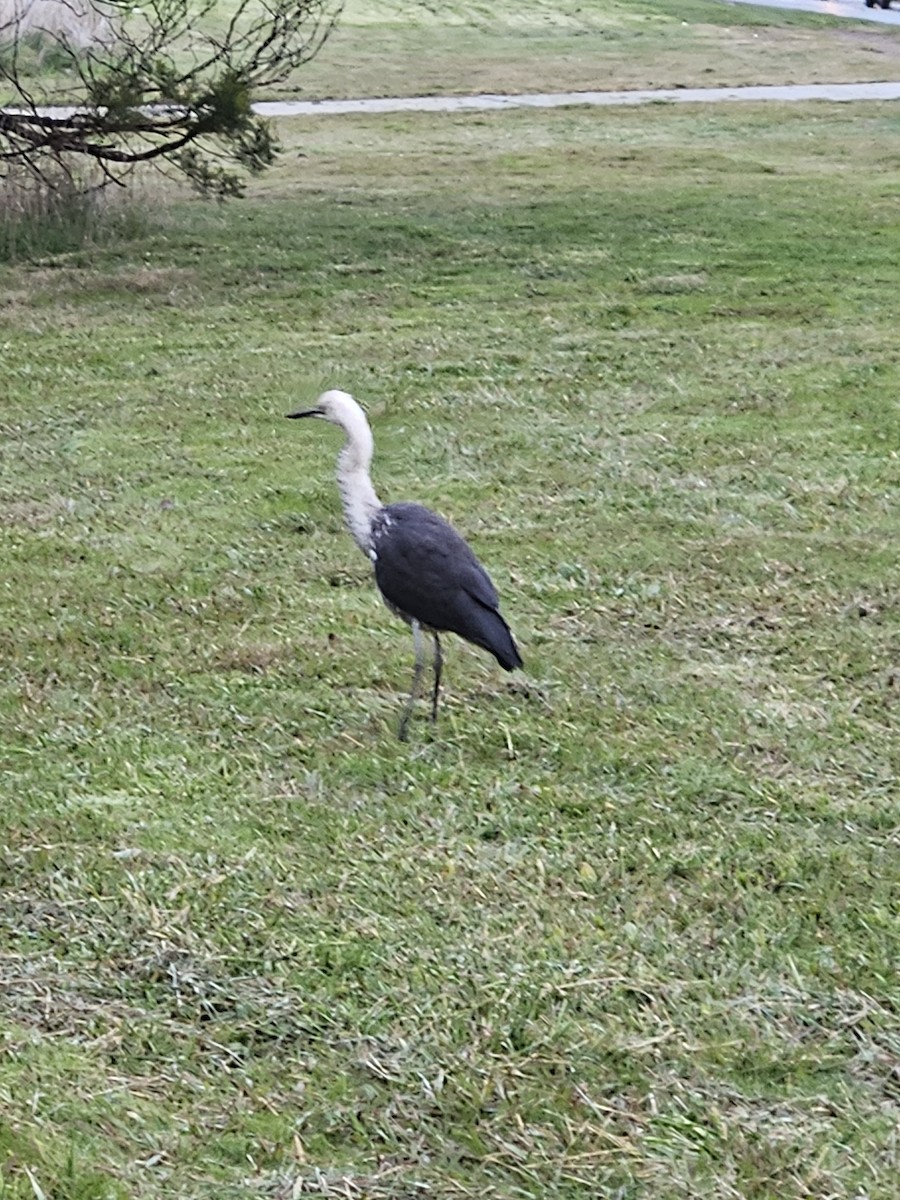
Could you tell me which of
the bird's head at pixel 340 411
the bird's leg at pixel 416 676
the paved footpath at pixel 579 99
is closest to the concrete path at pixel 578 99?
the paved footpath at pixel 579 99

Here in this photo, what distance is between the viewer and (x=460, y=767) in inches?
194

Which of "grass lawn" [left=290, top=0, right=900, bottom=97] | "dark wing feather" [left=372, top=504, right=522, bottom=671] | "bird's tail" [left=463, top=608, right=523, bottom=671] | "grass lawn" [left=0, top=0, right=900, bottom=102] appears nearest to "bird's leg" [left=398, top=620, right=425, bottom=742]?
"dark wing feather" [left=372, top=504, right=522, bottom=671]

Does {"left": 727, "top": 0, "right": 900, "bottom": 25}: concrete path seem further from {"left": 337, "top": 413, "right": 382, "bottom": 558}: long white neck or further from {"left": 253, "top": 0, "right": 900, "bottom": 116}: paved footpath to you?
{"left": 337, "top": 413, "right": 382, "bottom": 558}: long white neck

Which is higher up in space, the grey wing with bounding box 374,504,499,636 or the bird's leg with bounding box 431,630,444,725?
the grey wing with bounding box 374,504,499,636

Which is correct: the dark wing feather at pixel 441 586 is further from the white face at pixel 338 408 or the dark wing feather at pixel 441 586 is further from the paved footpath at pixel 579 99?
the paved footpath at pixel 579 99

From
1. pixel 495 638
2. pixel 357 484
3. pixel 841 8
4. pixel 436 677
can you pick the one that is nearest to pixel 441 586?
pixel 495 638

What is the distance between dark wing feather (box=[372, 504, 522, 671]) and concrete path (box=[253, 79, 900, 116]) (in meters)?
15.7

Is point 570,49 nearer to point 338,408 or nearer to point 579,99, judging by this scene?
point 579,99

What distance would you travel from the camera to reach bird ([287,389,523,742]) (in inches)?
196

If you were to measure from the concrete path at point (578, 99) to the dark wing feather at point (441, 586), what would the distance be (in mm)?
15724

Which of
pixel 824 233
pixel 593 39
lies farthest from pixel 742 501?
pixel 593 39

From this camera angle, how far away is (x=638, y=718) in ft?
17.2

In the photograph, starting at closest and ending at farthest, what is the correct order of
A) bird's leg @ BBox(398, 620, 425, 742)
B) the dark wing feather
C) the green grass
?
the green grass
the dark wing feather
bird's leg @ BBox(398, 620, 425, 742)

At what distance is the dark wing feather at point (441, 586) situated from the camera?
4984 mm
